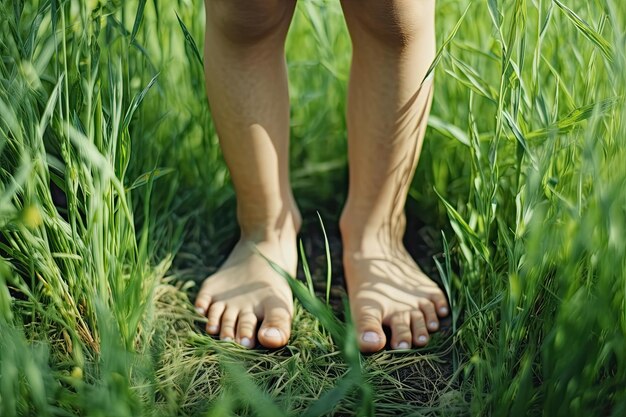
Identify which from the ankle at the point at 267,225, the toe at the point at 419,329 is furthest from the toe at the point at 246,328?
the toe at the point at 419,329

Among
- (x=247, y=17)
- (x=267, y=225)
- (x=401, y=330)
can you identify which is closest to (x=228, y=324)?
(x=267, y=225)

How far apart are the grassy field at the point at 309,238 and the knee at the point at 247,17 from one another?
0.06 m

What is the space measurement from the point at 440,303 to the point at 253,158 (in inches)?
16.6

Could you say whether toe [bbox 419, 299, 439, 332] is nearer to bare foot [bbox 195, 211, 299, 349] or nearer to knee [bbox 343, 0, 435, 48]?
bare foot [bbox 195, 211, 299, 349]

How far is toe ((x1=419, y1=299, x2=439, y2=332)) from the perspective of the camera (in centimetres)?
133

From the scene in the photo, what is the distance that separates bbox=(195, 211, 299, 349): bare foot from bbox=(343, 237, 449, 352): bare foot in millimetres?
120

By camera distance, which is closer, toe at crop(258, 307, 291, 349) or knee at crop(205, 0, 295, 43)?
knee at crop(205, 0, 295, 43)

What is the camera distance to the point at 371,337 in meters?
1.27

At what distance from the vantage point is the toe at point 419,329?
4.26ft

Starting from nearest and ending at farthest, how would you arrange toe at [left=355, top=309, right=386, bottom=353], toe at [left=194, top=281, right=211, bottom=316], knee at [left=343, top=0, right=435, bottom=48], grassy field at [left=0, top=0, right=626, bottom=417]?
grassy field at [left=0, top=0, right=626, bottom=417], knee at [left=343, top=0, right=435, bottom=48], toe at [left=355, top=309, right=386, bottom=353], toe at [left=194, top=281, right=211, bottom=316]

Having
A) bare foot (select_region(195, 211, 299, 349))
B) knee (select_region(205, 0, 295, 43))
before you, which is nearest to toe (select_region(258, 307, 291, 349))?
bare foot (select_region(195, 211, 299, 349))

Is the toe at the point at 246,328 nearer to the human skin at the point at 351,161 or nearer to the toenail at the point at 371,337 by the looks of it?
the human skin at the point at 351,161

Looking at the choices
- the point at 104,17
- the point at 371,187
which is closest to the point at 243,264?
the point at 371,187

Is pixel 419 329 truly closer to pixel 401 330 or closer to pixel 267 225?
pixel 401 330
